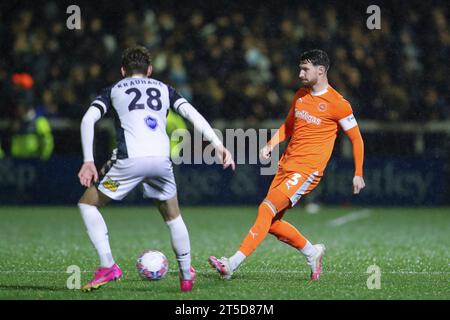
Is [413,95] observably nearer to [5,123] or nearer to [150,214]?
[150,214]

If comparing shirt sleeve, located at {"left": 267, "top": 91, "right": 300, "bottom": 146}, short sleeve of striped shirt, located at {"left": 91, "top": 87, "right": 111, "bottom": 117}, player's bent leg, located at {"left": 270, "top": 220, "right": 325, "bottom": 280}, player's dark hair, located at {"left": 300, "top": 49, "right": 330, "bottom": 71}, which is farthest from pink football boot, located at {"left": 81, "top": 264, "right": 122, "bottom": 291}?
player's dark hair, located at {"left": 300, "top": 49, "right": 330, "bottom": 71}

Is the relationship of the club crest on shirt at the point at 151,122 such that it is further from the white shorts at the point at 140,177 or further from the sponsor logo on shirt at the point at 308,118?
the sponsor logo on shirt at the point at 308,118

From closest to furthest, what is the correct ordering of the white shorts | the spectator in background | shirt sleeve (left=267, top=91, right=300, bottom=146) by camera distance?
1. the white shorts
2. shirt sleeve (left=267, top=91, right=300, bottom=146)
3. the spectator in background

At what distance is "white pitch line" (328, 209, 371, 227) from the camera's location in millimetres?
14836

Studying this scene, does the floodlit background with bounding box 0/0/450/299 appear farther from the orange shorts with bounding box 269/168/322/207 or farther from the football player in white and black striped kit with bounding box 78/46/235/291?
the football player in white and black striped kit with bounding box 78/46/235/291

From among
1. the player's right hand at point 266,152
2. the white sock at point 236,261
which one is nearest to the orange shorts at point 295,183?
the player's right hand at point 266,152

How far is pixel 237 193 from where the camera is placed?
1778cm

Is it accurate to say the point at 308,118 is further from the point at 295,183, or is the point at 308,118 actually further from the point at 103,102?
the point at 103,102

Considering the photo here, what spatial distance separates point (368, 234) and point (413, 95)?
6.25 m

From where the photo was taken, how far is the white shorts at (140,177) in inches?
285

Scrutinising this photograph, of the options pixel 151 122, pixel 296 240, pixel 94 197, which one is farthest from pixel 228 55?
pixel 94 197

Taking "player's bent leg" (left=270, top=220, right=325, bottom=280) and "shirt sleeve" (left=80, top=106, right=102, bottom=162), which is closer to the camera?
"shirt sleeve" (left=80, top=106, right=102, bottom=162)

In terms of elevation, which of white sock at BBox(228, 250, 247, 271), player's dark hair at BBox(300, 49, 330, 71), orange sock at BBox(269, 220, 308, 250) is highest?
player's dark hair at BBox(300, 49, 330, 71)

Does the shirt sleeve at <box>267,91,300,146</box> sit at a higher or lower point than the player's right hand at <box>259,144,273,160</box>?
higher
